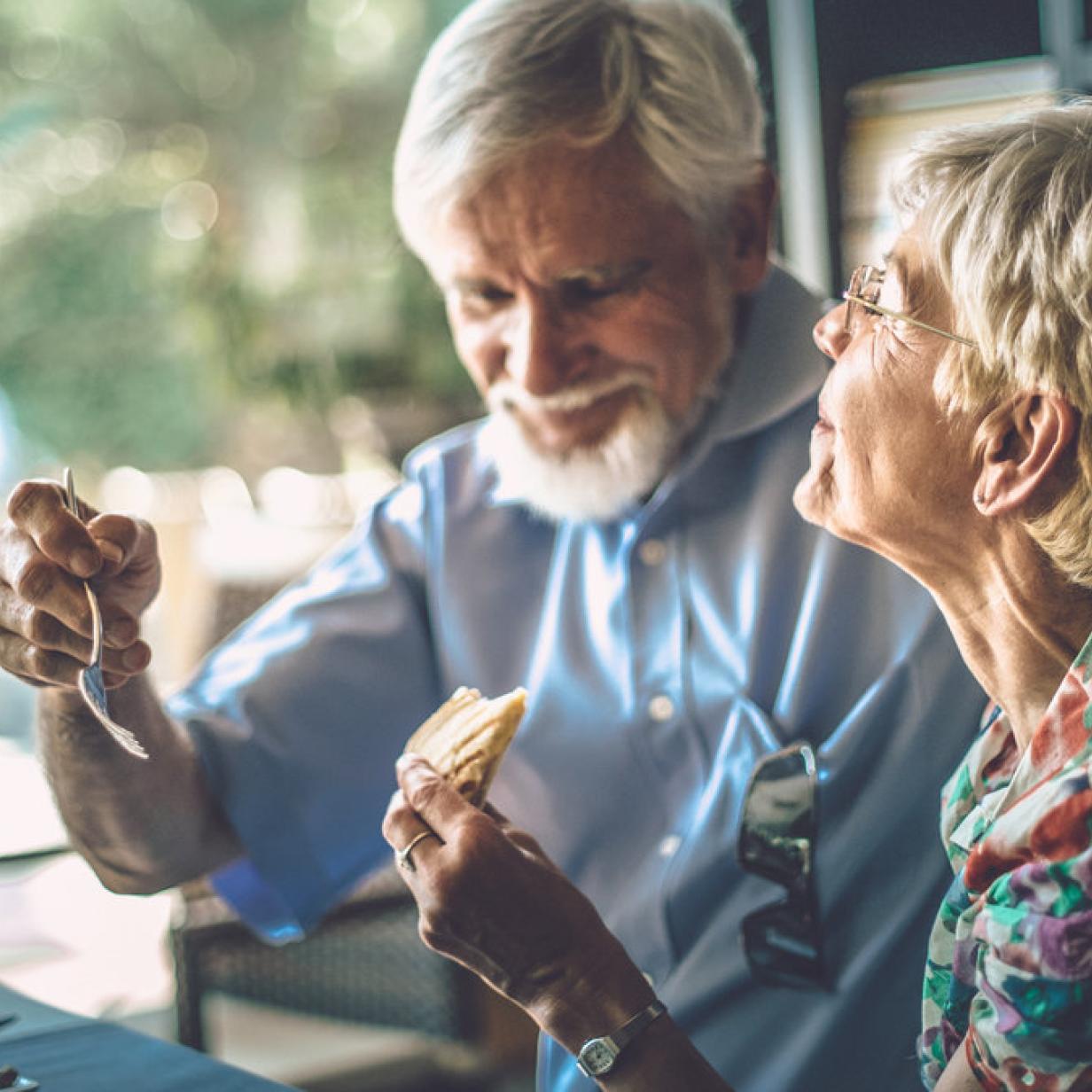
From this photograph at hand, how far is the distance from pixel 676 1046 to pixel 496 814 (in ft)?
1.02

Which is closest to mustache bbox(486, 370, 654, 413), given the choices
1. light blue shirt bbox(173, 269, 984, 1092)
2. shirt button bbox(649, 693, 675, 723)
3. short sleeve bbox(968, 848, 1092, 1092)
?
light blue shirt bbox(173, 269, 984, 1092)

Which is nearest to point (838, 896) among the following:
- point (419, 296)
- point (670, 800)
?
point (670, 800)

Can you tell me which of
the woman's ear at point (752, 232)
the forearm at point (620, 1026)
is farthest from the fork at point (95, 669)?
the woman's ear at point (752, 232)

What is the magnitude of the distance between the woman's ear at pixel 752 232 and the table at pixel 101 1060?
1.07 m

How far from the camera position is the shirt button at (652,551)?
166cm

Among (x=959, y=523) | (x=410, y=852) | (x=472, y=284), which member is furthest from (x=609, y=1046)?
(x=472, y=284)

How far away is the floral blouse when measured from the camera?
2.94 feet

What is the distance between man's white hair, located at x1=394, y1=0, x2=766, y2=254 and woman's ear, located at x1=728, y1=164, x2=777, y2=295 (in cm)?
3

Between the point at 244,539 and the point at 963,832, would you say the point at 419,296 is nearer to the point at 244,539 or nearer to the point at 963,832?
the point at 244,539

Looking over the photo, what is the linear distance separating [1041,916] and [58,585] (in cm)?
90

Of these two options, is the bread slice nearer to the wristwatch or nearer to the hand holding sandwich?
the hand holding sandwich

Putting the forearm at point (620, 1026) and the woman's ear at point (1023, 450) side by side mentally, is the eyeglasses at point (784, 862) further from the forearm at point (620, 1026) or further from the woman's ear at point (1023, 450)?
the woman's ear at point (1023, 450)

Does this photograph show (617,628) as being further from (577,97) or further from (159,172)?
(159,172)

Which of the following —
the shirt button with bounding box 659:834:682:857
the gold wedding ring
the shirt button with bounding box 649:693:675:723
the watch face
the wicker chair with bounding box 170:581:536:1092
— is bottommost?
the wicker chair with bounding box 170:581:536:1092
